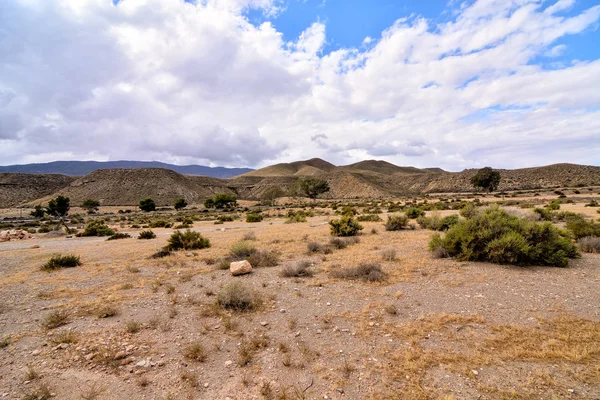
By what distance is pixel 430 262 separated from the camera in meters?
9.41

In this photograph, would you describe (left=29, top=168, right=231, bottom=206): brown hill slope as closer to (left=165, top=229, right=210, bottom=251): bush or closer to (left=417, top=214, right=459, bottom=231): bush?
(left=165, top=229, right=210, bottom=251): bush

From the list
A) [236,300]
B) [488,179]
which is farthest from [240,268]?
[488,179]

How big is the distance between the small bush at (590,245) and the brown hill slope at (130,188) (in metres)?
91.3

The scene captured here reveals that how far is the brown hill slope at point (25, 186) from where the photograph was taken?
90213 mm

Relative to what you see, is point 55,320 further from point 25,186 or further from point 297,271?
point 25,186

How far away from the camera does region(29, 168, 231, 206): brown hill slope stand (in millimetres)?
87562

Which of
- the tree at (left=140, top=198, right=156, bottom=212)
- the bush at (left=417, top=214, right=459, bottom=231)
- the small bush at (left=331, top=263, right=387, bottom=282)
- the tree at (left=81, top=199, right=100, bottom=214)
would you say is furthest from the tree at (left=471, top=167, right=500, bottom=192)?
the tree at (left=81, top=199, right=100, bottom=214)

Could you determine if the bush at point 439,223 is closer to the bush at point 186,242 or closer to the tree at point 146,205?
the bush at point 186,242

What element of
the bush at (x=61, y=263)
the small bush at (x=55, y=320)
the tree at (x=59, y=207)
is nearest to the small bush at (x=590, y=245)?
the small bush at (x=55, y=320)

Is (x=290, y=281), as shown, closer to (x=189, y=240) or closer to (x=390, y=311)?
(x=390, y=311)

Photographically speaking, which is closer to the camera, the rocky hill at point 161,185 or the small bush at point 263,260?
the small bush at point 263,260

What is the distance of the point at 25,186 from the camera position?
96250mm

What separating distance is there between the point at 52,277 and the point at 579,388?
42.9 ft

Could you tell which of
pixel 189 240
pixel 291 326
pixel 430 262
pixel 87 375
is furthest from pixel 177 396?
pixel 189 240
